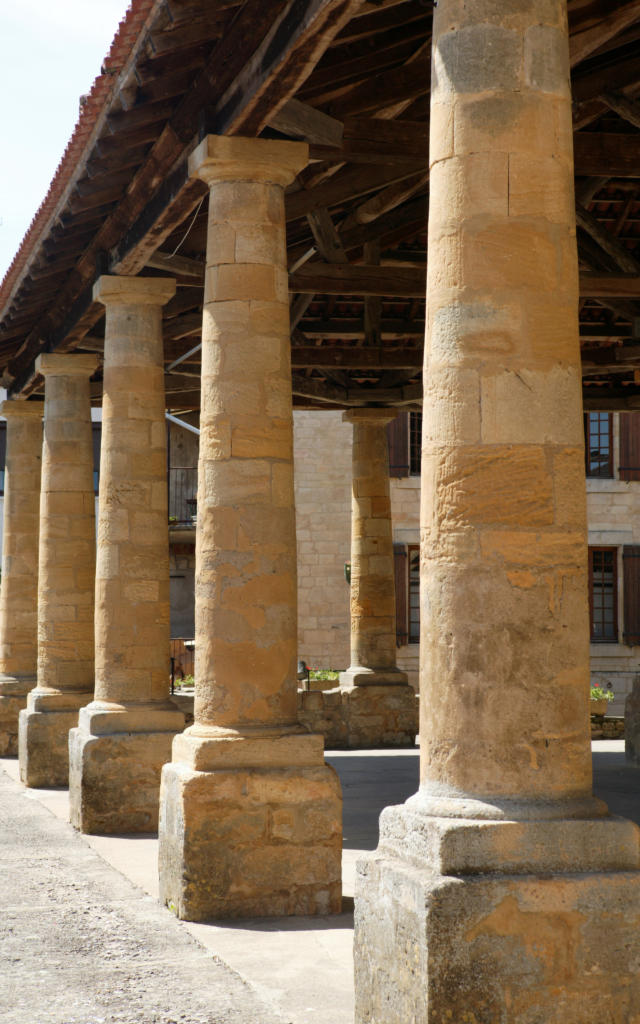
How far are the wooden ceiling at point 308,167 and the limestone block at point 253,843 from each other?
12.8ft

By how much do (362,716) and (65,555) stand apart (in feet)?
16.8

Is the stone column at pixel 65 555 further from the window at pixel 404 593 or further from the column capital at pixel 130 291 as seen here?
the window at pixel 404 593

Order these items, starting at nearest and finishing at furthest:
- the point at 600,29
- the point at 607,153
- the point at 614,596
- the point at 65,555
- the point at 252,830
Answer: the point at 252,830
the point at 600,29
the point at 607,153
the point at 65,555
the point at 614,596

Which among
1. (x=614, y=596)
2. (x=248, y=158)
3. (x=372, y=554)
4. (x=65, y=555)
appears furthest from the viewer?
(x=614, y=596)

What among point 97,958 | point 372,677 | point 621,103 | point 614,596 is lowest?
point 97,958

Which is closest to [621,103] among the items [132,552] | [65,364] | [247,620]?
[247,620]

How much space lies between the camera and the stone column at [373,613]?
17047mm

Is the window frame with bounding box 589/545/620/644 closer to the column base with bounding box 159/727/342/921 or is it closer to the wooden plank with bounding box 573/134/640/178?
the wooden plank with bounding box 573/134/640/178

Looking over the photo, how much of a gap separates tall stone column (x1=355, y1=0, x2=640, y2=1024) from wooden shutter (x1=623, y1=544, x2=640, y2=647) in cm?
2149

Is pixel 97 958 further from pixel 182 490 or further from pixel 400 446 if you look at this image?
pixel 182 490

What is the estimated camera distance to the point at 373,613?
17.3 m

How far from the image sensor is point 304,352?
615 inches

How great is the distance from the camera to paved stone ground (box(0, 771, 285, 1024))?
566cm

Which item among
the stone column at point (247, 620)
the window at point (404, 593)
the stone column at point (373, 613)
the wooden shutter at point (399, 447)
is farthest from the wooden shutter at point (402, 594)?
the stone column at point (247, 620)
